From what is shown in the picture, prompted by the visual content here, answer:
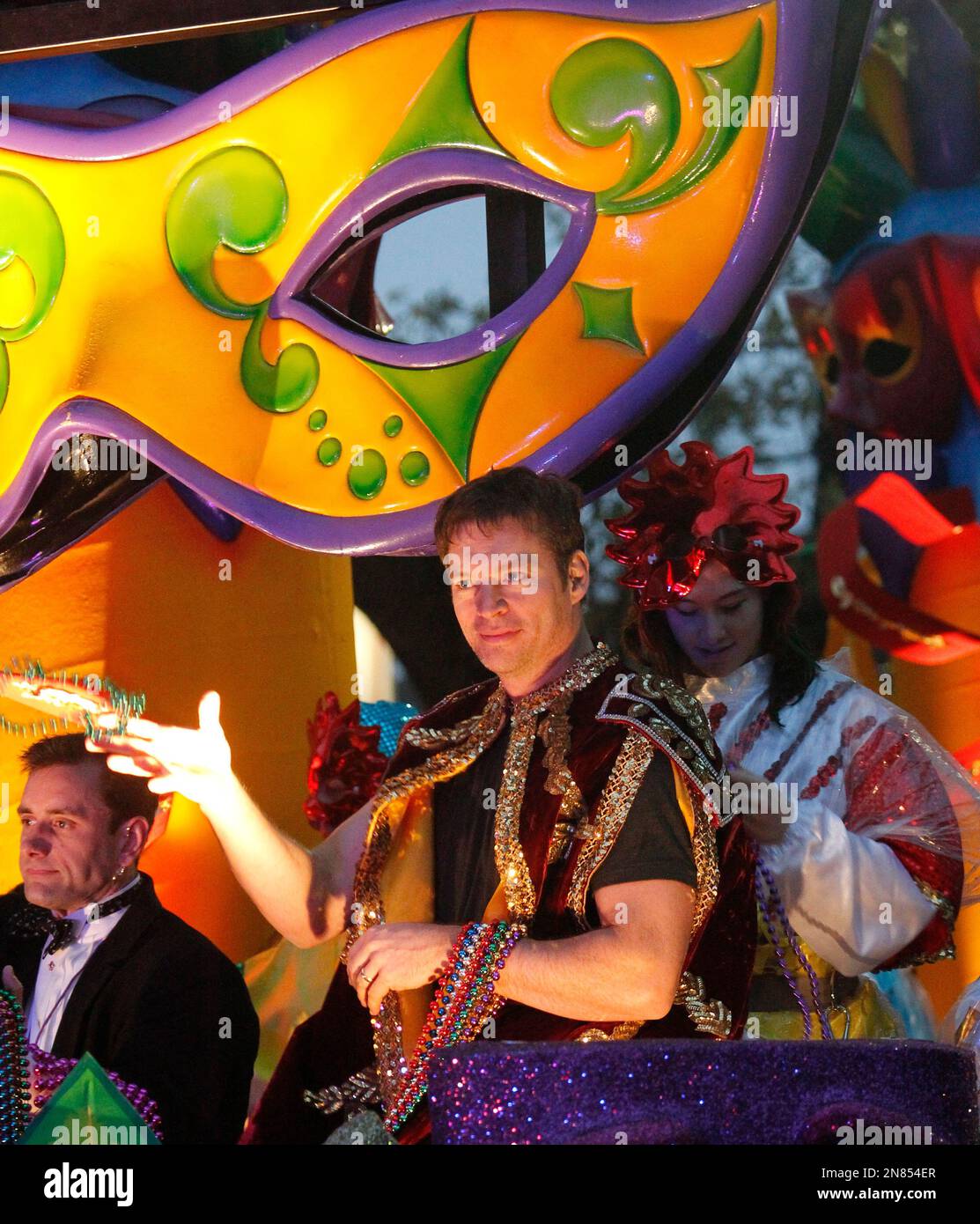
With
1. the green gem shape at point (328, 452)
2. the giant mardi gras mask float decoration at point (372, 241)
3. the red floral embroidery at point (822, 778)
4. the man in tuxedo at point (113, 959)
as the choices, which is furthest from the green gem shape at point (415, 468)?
the red floral embroidery at point (822, 778)

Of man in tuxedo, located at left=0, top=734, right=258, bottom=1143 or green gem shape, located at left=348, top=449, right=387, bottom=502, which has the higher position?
green gem shape, located at left=348, top=449, right=387, bottom=502

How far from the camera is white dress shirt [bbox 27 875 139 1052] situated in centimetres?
276

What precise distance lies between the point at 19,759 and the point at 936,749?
168cm

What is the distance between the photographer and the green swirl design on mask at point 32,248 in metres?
2.95

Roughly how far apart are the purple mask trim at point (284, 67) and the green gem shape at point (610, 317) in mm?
456

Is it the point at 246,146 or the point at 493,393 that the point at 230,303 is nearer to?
the point at 246,146

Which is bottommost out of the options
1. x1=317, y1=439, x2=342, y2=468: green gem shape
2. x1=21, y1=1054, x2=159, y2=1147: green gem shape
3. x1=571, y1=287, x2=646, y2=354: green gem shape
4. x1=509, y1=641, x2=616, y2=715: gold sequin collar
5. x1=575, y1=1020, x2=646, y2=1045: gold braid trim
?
x1=21, y1=1054, x2=159, y2=1147: green gem shape

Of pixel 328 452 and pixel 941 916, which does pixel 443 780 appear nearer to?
pixel 328 452

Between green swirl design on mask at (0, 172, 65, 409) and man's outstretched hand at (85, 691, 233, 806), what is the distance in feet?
3.27

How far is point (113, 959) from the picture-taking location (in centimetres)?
274

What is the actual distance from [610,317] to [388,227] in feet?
1.61

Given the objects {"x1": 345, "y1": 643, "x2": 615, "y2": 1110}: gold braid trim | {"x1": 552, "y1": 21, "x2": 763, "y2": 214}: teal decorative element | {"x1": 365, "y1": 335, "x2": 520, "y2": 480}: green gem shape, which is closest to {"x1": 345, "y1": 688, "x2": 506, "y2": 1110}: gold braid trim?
{"x1": 345, "y1": 643, "x2": 615, "y2": 1110}: gold braid trim

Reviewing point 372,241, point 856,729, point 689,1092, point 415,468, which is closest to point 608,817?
point 689,1092

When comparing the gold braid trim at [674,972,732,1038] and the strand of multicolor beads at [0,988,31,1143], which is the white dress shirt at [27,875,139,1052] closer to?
the strand of multicolor beads at [0,988,31,1143]
